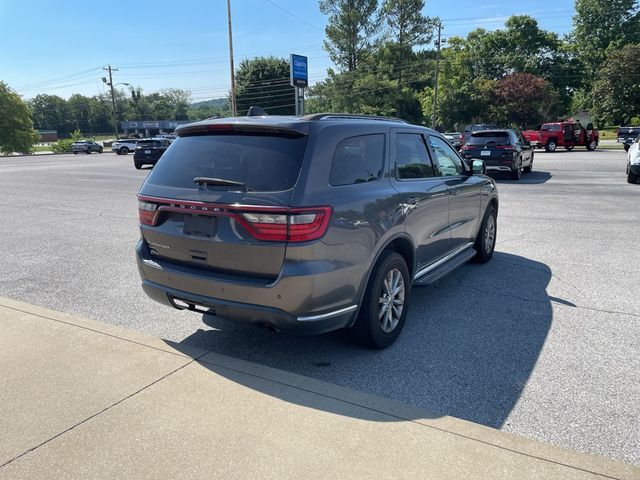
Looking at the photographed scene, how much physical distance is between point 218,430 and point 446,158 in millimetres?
3822

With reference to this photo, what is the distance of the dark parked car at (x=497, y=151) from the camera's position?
16.0 m

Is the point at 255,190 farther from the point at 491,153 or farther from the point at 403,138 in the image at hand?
the point at 491,153

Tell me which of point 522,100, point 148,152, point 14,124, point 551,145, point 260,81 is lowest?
point 551,145

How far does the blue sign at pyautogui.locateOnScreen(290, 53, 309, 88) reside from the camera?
61.3 feet

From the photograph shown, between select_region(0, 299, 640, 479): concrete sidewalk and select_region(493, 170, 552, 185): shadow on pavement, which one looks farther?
select_region(493, 170, 552, 185): shadow on pavement

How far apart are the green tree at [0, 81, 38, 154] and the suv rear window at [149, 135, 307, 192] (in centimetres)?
6475

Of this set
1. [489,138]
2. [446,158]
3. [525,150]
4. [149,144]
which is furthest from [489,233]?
[149,144]

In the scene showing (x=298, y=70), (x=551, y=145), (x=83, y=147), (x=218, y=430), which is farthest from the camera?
(x=83, y=147)

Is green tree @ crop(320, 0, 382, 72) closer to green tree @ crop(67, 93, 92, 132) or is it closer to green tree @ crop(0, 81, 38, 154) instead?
green tree @ crop(0, 81, 38, 154)

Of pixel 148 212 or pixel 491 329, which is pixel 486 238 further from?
pixel 148 212

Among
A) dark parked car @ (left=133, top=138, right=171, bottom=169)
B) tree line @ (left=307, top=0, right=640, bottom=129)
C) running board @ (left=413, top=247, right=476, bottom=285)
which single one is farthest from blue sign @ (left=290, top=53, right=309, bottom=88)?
tree line @ (left=307, top=0, right=640, bottom=129)

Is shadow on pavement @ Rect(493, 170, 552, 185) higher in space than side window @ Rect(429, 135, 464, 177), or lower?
lower

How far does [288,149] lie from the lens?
3363 mm

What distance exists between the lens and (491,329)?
4273 mm
